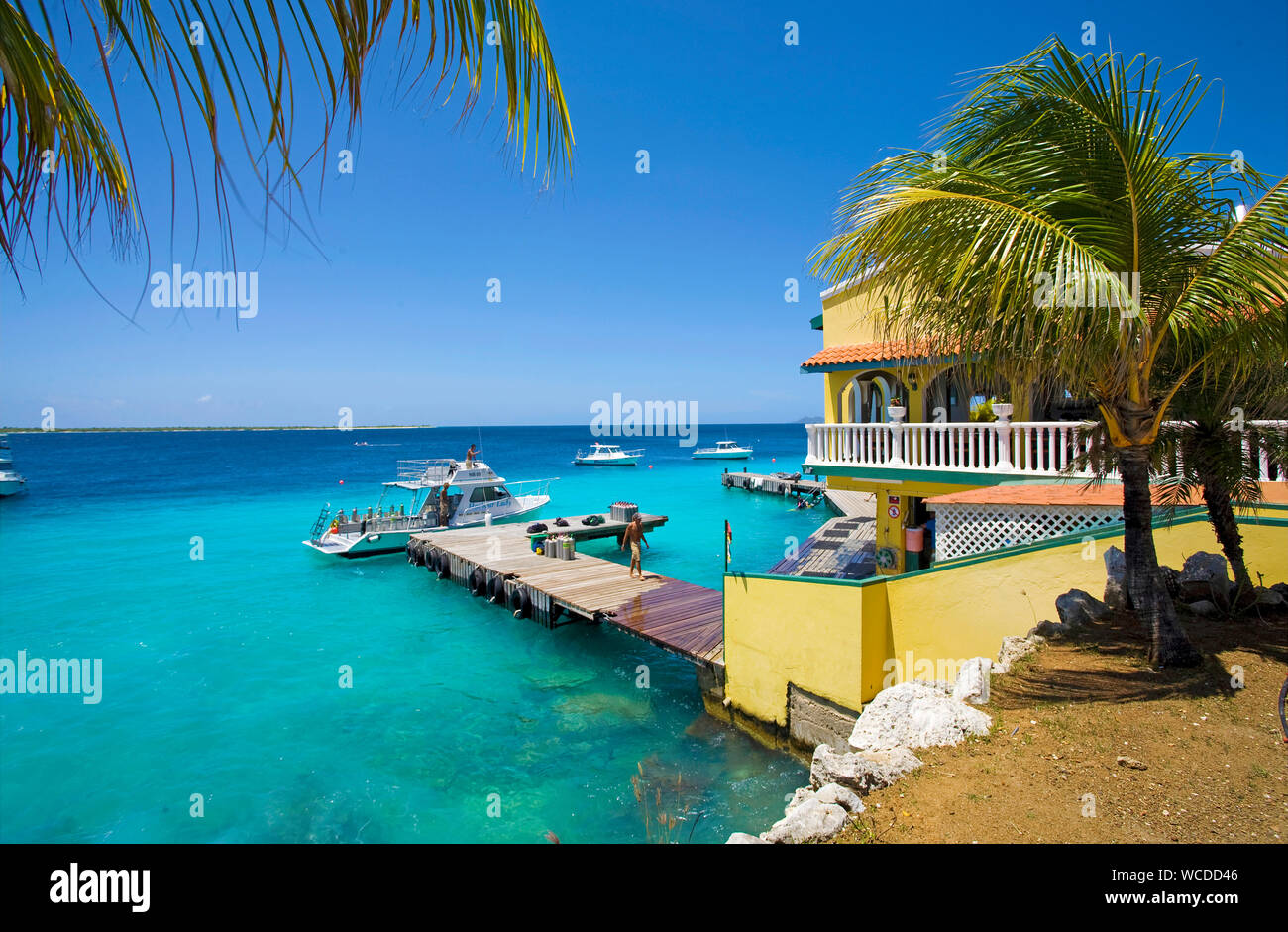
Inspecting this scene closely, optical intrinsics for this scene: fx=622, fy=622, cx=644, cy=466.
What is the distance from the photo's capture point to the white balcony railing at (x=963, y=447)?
10023 millimetres

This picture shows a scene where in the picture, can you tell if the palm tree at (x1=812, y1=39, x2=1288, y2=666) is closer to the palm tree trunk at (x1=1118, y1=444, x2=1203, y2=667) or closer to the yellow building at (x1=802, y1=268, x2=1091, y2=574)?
the palm tree trunk at (x1=1118, y1=444, x2=1203, y2=667)

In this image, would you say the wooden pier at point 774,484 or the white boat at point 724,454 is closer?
the wooden pier at point 774,484

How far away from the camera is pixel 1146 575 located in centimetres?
605

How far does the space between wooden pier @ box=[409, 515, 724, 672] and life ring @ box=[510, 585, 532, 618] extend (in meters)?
0.03

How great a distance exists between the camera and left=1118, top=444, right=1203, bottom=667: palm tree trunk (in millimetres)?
5965

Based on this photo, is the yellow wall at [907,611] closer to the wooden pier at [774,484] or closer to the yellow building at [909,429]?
the yellow building at [909,429]

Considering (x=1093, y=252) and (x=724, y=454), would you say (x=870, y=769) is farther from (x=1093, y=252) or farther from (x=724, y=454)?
(x=724, y=454)

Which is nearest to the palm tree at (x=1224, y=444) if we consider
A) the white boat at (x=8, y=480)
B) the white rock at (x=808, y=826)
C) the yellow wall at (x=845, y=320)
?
the white rock at (x=808, y=826)

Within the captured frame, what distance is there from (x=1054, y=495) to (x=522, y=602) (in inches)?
565

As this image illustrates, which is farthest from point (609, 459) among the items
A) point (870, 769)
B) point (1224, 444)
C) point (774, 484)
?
point (870, 769)

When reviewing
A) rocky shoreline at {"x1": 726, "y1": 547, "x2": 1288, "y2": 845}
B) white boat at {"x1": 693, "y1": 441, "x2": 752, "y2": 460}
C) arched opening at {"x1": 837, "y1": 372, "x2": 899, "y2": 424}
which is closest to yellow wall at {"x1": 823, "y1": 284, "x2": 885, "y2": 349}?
arched opening at {"x1": 837, "y1": 372, "x2": 899, "y2": 424}

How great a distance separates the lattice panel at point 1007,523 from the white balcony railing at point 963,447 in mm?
638

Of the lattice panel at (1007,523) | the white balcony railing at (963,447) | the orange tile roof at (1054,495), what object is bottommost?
the lattice panel at (1007,523)
